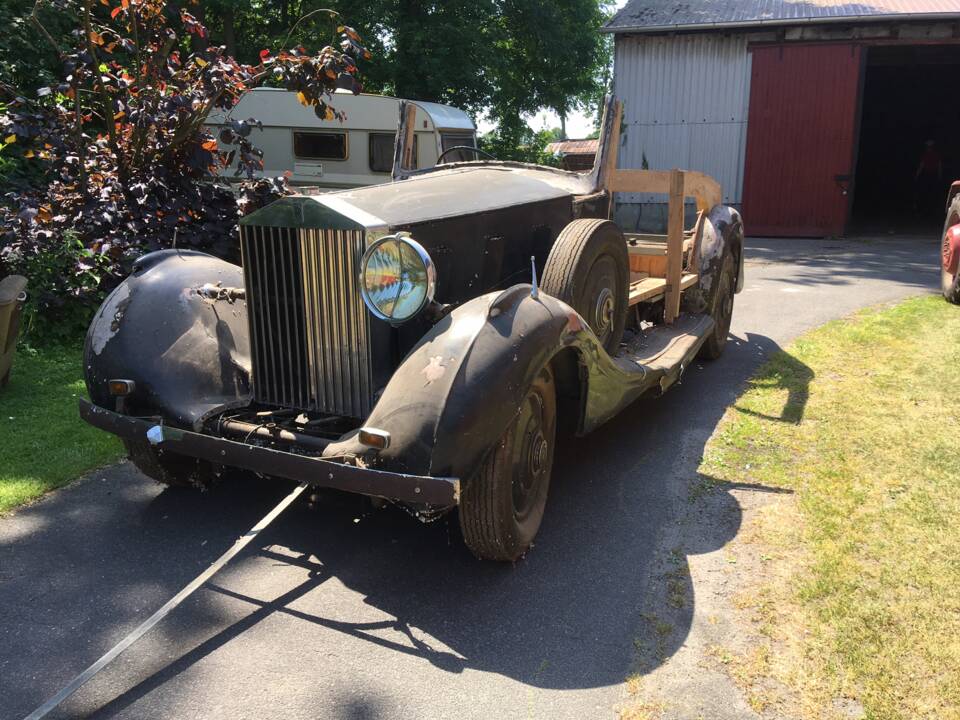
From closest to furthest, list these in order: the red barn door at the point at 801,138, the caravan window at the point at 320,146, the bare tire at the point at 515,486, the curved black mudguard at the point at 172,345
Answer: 1. the bare tire at the point at 515,486
2. the curved black mudguard at the point at 172,345
3. the caravan window at the point at 320,146
4. the red barn door at the point at 801,138

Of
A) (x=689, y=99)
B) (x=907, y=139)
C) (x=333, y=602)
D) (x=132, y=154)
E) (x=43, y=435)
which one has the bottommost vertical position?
(x=333, y=602)

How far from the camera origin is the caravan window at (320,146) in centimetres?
1259

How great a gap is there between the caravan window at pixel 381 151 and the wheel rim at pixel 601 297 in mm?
8240

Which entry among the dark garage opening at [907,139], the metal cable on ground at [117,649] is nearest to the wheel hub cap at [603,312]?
the metal cable on ground at [117,649]

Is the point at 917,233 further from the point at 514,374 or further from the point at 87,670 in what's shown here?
the point at 87,670

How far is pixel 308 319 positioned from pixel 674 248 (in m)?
3.14

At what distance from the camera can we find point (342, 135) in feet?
41.1

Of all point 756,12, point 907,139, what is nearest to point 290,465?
point 756,12

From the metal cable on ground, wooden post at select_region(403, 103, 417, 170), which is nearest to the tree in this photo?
wooden post at select_region(403, 103, 417, 170)

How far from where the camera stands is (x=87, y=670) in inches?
103

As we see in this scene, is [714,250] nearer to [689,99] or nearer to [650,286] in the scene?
[650,286]

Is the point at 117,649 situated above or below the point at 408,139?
below

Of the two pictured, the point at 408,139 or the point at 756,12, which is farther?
the point at 756,12

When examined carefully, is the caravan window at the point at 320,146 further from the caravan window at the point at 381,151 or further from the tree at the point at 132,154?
the tree at the point at 132,154
